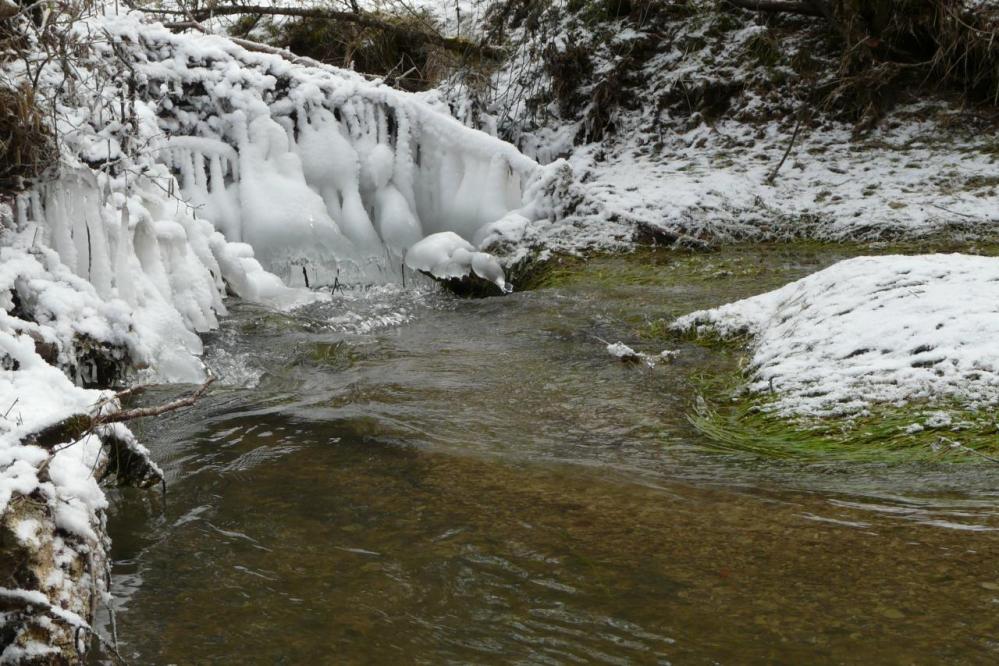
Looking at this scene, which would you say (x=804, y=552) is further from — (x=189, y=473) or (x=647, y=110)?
(x=647, y=110)

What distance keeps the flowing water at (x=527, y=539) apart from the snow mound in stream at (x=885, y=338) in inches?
16.7

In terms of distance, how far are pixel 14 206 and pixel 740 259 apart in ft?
15.6

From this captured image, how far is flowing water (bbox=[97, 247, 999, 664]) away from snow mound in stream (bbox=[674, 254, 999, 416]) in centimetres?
43

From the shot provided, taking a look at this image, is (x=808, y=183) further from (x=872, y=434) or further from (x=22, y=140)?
(x=22, y=140)

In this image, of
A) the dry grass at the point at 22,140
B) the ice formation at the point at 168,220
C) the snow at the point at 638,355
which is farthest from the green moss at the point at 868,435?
the dry grass at the point at 22,140

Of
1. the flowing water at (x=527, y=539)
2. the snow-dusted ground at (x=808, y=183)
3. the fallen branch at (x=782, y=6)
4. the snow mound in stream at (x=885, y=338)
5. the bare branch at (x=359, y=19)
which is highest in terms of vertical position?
the fallen branch at (x=782, y=6)

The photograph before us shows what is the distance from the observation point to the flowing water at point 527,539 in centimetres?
219

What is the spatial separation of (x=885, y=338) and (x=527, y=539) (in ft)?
6.12

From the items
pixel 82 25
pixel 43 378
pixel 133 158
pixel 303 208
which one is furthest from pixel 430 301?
pixel 43 378

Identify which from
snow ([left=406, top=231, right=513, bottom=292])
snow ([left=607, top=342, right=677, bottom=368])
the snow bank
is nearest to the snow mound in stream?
snow ([left=607, top=342, right=677, bottom=368])

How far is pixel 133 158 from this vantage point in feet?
18.3

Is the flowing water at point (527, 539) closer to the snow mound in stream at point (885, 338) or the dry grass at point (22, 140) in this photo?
the snow mound in stream at point (885, 338)

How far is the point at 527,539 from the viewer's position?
8.87 ft

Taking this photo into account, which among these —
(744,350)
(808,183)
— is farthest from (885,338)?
(808,183)
